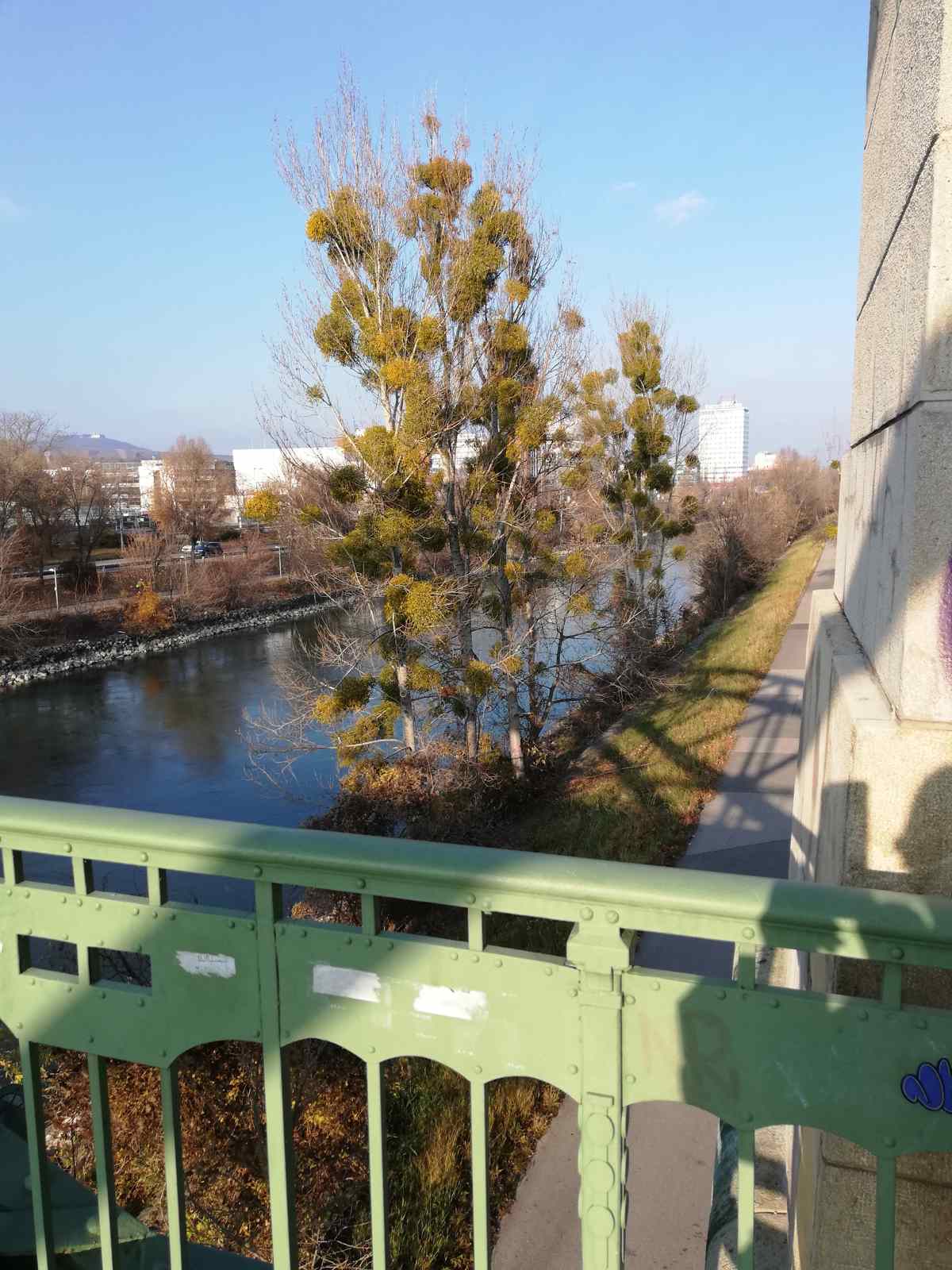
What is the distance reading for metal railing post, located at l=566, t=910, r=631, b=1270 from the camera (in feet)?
4.71

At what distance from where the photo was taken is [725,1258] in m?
3.16

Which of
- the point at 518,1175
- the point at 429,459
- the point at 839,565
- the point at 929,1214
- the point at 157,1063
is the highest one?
the point at 429,459

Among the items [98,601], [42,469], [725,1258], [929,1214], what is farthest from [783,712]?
[42,469]

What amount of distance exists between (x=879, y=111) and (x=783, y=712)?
13974 mm

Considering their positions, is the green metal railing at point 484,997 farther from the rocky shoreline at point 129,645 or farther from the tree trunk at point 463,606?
the rocky shoreline at point 129,645

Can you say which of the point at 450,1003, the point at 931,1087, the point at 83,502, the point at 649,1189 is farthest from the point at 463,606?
the point at 83,502

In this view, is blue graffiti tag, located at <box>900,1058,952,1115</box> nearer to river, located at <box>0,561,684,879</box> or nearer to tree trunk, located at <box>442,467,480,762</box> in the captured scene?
tree trunk, located at <box>442,467,480,762</box>

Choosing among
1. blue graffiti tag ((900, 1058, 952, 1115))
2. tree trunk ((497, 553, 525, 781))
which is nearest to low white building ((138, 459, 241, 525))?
tree trunk ((497, 553, 525, 781))

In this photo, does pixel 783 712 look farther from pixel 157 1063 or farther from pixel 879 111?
pixel 157 1063

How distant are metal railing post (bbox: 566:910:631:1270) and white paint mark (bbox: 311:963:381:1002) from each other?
1.17ft

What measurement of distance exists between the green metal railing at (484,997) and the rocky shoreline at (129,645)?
101 feet

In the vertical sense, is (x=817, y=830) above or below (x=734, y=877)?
below

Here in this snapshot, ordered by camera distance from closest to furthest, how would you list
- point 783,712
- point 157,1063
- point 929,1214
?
point 157,1063, point 929,1214, point 783,712

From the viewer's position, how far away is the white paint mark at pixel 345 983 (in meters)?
1.60
